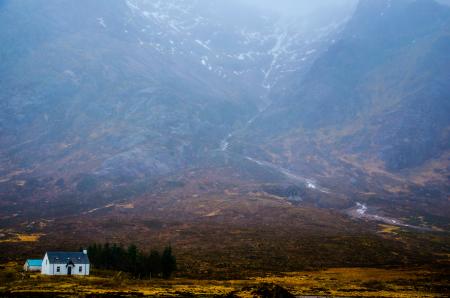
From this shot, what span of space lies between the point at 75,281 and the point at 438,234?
14030cm

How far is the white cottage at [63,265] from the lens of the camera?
94.2 metres

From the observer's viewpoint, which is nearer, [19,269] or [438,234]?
[19,269]

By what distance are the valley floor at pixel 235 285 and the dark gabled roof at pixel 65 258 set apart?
12.0 ft

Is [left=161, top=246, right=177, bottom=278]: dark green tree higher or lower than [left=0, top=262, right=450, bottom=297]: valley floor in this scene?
higher

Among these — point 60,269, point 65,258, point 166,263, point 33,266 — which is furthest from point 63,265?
point 166,263

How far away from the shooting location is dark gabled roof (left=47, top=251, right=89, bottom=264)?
3723 inches

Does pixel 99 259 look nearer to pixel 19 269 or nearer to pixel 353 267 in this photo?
pixel 19 269

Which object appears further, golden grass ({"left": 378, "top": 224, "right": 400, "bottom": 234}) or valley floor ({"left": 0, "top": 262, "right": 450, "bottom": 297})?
golden grass ({"left": 378, "top": 224, "right": 400, "bottom": 234})

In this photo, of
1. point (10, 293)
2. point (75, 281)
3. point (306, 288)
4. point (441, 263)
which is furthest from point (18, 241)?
point (441, 263)

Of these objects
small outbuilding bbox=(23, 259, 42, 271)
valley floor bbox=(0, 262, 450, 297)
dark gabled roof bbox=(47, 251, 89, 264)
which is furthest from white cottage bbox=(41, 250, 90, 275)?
small outbuilding bbox=(23, 259, 42, 271)

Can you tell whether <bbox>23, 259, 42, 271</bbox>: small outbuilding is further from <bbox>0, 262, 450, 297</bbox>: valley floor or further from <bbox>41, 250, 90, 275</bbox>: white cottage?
<bbox>41, 250, 90, 275</bbox>: white cottage

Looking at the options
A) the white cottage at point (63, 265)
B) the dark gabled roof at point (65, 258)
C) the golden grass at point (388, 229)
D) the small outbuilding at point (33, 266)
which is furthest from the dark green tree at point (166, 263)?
the golden grass at point (388, 229)

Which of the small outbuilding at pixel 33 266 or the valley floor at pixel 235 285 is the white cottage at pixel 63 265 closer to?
the valley floor at pixel 235 285

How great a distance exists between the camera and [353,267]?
415 ft
